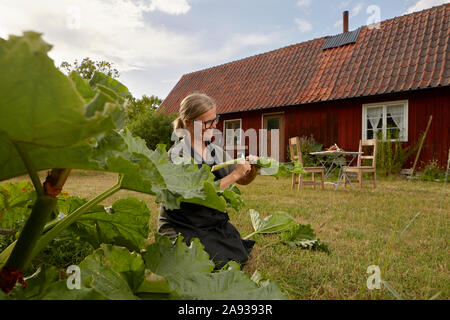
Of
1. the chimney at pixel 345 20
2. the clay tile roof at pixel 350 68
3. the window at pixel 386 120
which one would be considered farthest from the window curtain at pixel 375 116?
the chimney at pixel 345 20

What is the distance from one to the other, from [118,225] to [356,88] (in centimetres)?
1019

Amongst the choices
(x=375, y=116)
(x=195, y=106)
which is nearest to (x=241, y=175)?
(x=195, y=106)

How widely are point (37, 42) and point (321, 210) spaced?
4.21 meters

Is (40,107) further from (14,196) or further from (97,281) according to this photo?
(14,196)

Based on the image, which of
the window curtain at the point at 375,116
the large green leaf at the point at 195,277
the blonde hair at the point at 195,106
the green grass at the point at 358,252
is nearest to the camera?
the large green leaf at the point at 195,277

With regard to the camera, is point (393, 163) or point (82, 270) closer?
point (82, 270)

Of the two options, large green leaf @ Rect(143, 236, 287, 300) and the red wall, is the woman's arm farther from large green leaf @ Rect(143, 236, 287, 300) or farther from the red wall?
the red wall

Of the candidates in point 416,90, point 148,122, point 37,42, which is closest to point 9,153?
point 37,42

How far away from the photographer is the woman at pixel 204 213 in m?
2.26

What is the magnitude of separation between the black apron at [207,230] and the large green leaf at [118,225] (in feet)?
3.90

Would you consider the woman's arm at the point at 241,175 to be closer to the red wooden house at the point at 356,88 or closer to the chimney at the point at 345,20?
the red wooden house at the point at 356,88

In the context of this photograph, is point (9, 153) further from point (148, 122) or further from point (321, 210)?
point (148, 122)

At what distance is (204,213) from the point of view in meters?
2.35

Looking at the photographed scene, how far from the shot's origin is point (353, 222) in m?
3.54
